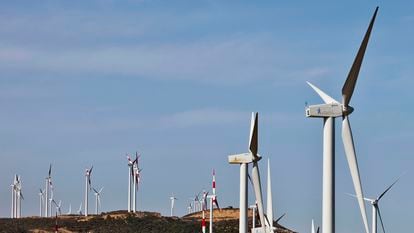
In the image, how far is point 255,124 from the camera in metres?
66.0

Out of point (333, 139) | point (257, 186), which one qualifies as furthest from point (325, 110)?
point (257, 186)

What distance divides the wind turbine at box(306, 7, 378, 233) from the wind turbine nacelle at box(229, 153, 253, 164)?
56.3 feet

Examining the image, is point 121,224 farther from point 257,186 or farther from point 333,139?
point 333,139

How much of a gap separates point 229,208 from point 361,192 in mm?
139375

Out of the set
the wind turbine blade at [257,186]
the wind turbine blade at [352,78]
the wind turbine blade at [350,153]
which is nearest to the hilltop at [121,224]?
the wind turbine blade at [257,186]

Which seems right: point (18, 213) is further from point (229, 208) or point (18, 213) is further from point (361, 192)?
point (361, 192)

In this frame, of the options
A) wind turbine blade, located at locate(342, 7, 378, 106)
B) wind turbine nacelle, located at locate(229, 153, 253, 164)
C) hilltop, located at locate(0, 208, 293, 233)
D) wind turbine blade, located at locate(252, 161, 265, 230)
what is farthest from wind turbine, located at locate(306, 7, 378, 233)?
hilltop, located at locate(0, 208, 293, 233)

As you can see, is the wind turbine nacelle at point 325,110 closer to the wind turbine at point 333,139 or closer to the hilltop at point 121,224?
the wind turbine at point 333,139

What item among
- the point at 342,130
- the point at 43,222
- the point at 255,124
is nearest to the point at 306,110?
the point at 342,130

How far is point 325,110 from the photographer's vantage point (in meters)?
48.9

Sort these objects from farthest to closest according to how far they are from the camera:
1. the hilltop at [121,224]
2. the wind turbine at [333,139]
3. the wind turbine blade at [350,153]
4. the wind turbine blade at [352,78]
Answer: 1. the hilltop at [121,224]
2. the wind turbine blade at [350,153]
3. the wind turbine blade at [352,78]
4. the wind turbine at [333,139]

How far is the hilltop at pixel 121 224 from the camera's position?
149 meters

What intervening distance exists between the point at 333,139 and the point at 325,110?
66.7 inches

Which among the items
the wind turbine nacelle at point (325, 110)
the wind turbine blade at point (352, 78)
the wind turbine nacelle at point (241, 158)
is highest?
the wind turbine blade at point (352, 78)
